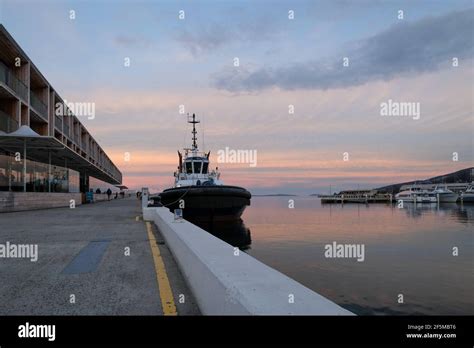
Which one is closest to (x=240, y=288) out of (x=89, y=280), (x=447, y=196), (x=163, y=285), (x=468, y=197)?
(x=163, y=285)

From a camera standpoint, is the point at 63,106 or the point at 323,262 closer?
the point at 323,262

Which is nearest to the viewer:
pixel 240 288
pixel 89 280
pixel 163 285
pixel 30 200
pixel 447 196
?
pixel 240 288

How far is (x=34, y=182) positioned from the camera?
87.7ft

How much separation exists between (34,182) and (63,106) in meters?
15.7

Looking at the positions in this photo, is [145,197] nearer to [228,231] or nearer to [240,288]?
[228,231]

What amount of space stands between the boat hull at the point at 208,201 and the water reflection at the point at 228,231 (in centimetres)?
34

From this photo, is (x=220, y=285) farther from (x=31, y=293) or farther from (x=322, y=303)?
(x=31, y=293)

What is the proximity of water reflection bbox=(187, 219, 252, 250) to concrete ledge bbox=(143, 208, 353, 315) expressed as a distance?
638 inches

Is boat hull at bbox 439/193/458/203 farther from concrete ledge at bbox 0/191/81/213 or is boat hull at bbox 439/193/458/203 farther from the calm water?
concrete ledge at bbox 0/191/81/213

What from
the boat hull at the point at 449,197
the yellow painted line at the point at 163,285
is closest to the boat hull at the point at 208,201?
the yellow painted line at the point at 163,285

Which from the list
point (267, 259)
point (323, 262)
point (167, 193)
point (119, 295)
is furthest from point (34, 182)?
point (119, 295)

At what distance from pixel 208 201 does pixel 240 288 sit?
2181cm

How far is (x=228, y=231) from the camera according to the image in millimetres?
25156

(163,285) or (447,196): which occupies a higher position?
(163,285)
